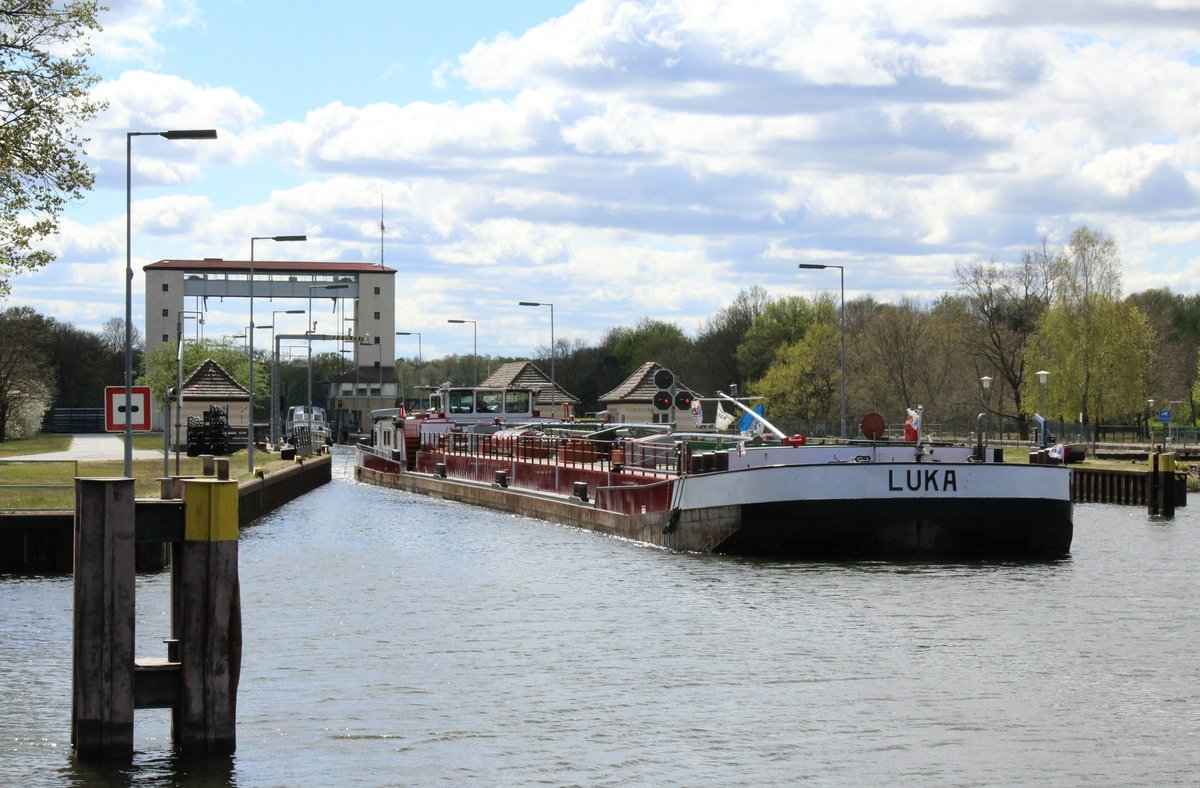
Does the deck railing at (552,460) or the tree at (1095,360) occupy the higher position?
the tree at (1095,360)

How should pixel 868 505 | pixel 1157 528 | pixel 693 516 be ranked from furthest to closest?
1. pixel 1157 528
2. pixel 693 516
3. pixel 868 505

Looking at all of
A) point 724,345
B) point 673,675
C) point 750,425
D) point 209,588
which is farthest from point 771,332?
point 209,588

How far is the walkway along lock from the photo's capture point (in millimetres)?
11672

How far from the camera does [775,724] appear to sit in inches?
558

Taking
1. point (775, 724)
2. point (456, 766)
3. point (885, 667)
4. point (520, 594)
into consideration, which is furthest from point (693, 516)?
point (456, 766)

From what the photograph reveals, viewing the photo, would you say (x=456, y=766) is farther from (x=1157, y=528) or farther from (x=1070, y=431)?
(x=1070, y=431)

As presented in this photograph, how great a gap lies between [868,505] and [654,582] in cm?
340

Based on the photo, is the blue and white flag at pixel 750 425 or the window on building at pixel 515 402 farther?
the window on building at pixel 515 402

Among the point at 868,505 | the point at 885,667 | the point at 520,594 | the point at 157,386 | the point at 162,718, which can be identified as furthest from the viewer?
the point at 157,386

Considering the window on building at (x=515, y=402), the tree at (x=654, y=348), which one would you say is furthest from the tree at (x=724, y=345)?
the window on building at (x=515, y=402)

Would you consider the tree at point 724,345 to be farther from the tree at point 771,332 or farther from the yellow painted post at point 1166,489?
the yellow painted post at point 1166,489

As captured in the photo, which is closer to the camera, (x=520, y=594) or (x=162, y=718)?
(x=162, y=718)

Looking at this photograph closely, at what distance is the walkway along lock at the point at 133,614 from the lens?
11672 millimetres

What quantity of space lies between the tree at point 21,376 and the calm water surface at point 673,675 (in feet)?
183
